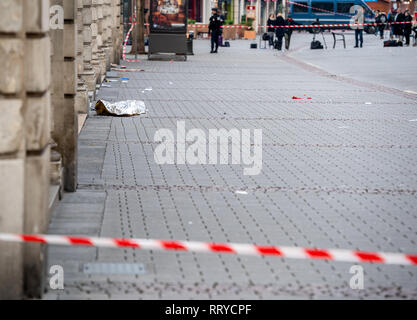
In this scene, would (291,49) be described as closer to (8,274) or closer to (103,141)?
(103,141)

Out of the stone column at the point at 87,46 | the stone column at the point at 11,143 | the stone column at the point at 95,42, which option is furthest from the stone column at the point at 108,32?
the stone column at the point at 11,143

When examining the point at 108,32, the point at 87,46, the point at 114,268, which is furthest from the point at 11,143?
the point at 108,32

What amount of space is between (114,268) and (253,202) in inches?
107

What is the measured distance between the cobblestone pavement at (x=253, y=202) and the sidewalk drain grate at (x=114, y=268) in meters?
0.01

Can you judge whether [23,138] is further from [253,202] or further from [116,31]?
[116,31]

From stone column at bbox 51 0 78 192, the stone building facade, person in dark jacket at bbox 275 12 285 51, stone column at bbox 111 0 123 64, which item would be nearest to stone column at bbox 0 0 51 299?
the stone building facade

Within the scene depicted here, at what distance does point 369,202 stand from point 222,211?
4.88 feet

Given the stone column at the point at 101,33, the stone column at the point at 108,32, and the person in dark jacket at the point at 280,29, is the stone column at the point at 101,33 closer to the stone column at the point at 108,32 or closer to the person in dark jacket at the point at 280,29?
the stone column at the point at 108,32

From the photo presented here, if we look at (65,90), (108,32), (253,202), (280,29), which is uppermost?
(108,32)

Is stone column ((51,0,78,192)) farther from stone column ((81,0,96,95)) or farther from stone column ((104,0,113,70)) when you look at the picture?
stone column ((104,0,113,70))

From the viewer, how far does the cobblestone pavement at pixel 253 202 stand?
6.41 metres

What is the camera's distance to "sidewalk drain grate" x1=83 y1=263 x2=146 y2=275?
657 centimetres

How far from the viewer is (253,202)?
9.16 meters

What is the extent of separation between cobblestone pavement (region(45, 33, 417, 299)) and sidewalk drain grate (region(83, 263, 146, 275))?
0.01m
